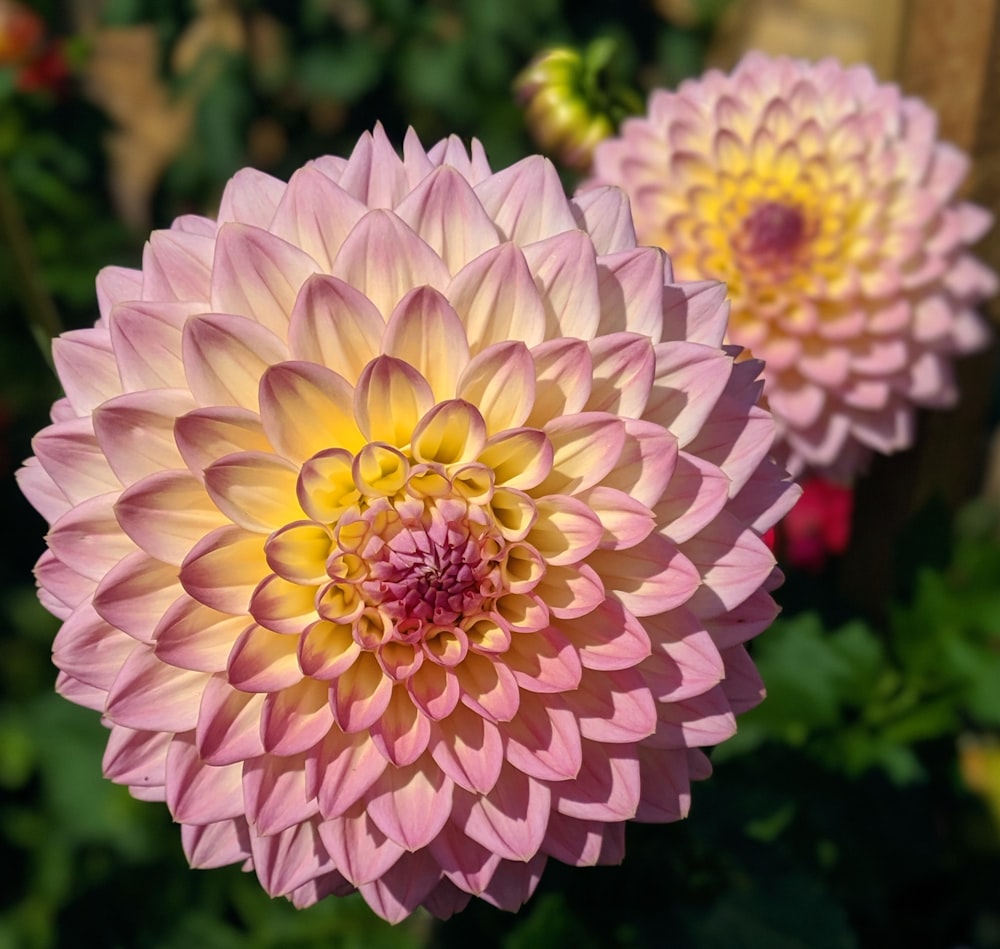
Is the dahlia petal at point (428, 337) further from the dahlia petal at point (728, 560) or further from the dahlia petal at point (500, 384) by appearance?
the dahlia petal at point (728, 560)

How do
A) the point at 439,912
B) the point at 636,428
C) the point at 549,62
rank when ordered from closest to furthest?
the point at 636,428, the point at 439,912, the point at 549,62

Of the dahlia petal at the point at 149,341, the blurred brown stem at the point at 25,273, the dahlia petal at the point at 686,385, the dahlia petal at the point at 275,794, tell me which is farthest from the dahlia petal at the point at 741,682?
the blurred brown stem at the point at 25,273

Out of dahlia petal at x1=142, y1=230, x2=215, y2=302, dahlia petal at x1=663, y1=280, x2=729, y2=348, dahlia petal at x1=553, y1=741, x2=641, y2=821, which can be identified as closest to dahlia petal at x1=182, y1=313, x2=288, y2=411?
dahlia petal at x1=142, y1=230, x2=215, y2=302

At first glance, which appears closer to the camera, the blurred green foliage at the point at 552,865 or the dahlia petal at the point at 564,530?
the dahlia petal at the point at 564,530

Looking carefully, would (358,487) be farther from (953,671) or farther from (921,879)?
(921,879)

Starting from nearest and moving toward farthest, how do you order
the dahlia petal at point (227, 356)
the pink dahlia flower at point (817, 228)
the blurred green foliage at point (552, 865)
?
the dahlia petal at point (227, 356), the blurred green foliage at point (552, 865), the pink dahlia flower at point (817, 228)

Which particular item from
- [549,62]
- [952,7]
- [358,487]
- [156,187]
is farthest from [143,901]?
[156,187]
